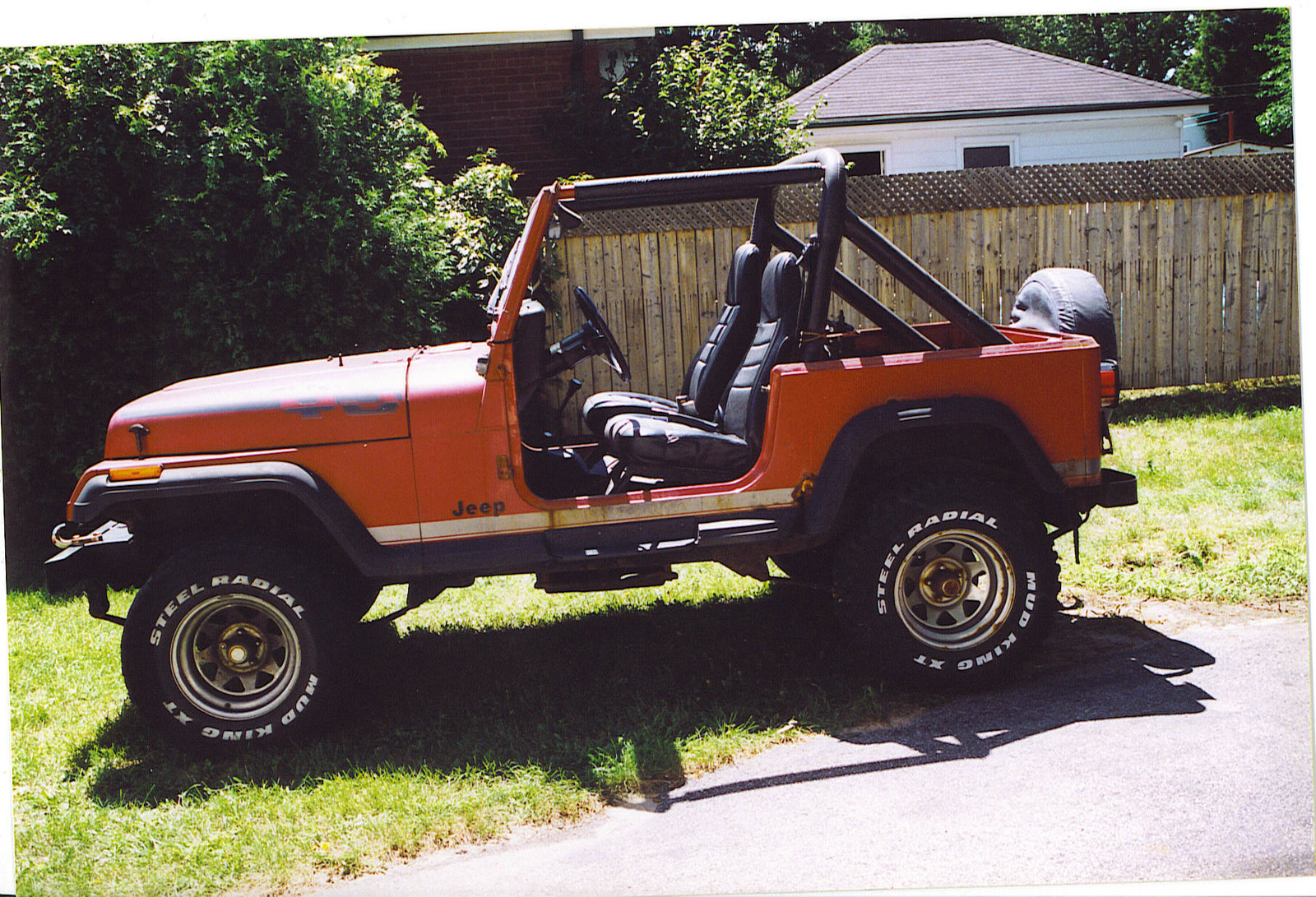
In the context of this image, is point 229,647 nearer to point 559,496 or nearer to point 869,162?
point 559,496

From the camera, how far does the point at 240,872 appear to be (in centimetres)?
347

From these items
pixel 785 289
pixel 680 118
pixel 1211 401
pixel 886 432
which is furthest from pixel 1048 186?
pixel 886 432

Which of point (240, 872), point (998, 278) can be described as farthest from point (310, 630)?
point (998, 278)

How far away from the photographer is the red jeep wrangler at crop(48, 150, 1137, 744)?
4.22m

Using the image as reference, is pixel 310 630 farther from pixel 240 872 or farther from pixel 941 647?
pixel 941 647

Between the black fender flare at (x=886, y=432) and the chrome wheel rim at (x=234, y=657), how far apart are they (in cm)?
220

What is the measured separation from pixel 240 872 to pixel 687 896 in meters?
1.49

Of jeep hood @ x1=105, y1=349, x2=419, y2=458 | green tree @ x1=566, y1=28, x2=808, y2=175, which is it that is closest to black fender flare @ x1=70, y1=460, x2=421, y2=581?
jeep hood @ x1=105, y1=349, x2=419, y2=458

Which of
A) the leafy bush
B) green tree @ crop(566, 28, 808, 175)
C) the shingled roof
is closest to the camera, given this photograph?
the leafy bush

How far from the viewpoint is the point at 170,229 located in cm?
720

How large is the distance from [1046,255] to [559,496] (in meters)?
6.48

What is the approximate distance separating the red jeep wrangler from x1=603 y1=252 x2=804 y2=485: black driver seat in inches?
0.6

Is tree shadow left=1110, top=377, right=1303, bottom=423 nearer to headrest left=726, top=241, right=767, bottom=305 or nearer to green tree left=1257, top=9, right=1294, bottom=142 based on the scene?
green tree left=1257, top=9, right=1294, bottom=142

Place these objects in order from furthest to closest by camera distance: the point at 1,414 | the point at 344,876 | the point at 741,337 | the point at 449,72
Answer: the point at 449,72
the point at 1,414
the point at 741,337
the point at 344,876
